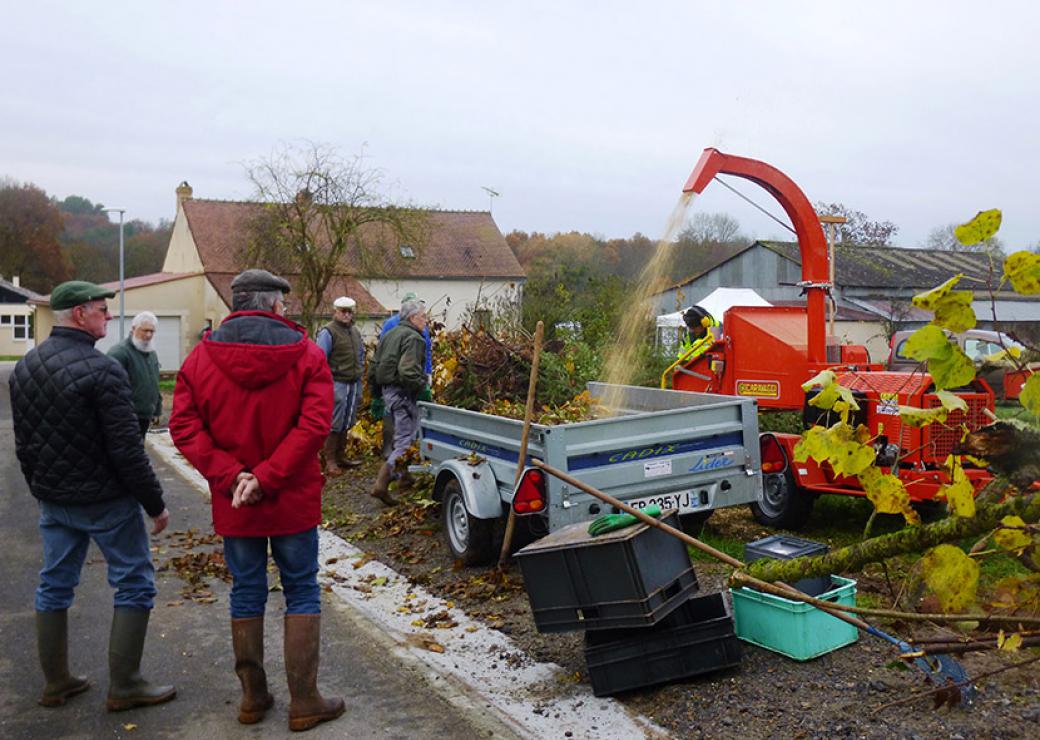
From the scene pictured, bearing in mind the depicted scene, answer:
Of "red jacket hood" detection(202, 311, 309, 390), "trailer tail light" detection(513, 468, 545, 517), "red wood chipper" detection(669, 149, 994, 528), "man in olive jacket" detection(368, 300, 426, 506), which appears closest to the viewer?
"red jacket hood" detection(202, 311, 309, 390)

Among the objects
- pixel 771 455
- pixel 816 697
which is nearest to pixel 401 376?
pixel 771 455

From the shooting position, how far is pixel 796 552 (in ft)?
17.6

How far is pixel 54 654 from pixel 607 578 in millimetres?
2823

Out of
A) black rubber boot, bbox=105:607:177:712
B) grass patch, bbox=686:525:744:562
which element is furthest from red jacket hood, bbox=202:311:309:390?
grass patch, bbox=686:525:744:562

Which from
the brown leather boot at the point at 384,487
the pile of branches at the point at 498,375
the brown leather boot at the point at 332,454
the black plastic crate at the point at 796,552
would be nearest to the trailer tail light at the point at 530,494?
the black plastic crate at the point at 796,552

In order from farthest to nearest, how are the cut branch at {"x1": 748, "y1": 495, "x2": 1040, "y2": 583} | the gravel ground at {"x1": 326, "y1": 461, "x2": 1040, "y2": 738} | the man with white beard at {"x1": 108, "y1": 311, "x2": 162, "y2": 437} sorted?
the man with white beard at {"x1": 108, "y1": 311, "x2": 162, "y2": 437}, the gravel ground at {"x1": 326, "y1": 461, "x2": 1040, "y2": 738}, the cut branch at {"x1": 748, "y1": 495, "x2": 1040, "y2": 583}

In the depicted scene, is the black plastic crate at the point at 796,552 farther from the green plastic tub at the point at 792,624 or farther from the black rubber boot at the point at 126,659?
the black rubber boot at the point at 126,659

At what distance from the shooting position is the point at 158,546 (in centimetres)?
871

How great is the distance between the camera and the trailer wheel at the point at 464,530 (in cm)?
729

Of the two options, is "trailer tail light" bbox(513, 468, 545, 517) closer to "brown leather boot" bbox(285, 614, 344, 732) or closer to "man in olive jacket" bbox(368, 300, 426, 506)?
"brown leather boot" bbox(285, 614, 344, 732)

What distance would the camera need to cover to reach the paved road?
4.74 m

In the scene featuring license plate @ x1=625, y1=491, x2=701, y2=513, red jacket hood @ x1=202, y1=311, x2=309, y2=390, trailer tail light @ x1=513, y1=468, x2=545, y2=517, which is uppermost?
red jacket hood @ x1=202, y1=311, x2=309, y2=390

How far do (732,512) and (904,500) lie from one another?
6.08 meters

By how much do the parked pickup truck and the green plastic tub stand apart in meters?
1.49
